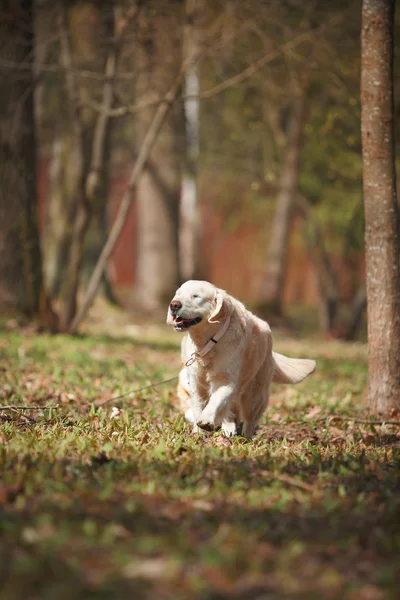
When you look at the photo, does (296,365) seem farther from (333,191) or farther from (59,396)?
(333,191)

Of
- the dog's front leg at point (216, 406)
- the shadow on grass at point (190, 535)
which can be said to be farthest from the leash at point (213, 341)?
the shadow on grass at point (190, 535)

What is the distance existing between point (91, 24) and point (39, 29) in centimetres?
114

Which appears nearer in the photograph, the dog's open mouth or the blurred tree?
the dog's open mouth

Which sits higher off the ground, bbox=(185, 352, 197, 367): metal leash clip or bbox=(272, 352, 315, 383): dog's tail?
bbox=(185, 352, 197, 367): metal leash clip

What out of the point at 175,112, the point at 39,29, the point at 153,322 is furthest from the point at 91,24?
the point at 153,322

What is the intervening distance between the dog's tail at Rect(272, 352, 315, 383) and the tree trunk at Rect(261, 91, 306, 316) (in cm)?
1342

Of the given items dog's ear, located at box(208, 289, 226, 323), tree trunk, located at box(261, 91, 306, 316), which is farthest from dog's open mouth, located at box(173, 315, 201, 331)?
tree trunk, located at box(261, 91, 306, 316)

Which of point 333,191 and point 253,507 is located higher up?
point 333,191

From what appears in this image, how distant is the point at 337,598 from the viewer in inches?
103

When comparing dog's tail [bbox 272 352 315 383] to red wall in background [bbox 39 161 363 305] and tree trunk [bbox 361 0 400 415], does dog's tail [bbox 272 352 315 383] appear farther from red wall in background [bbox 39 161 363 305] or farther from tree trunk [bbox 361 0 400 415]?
red wall in background [bbox 39 161 363 305]

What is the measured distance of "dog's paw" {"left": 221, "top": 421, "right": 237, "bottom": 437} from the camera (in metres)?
5.37

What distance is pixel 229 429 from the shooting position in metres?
5.39

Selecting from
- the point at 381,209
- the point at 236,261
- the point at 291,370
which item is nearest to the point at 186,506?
the point at 291,370

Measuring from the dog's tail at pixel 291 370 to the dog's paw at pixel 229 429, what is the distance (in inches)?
32.0
